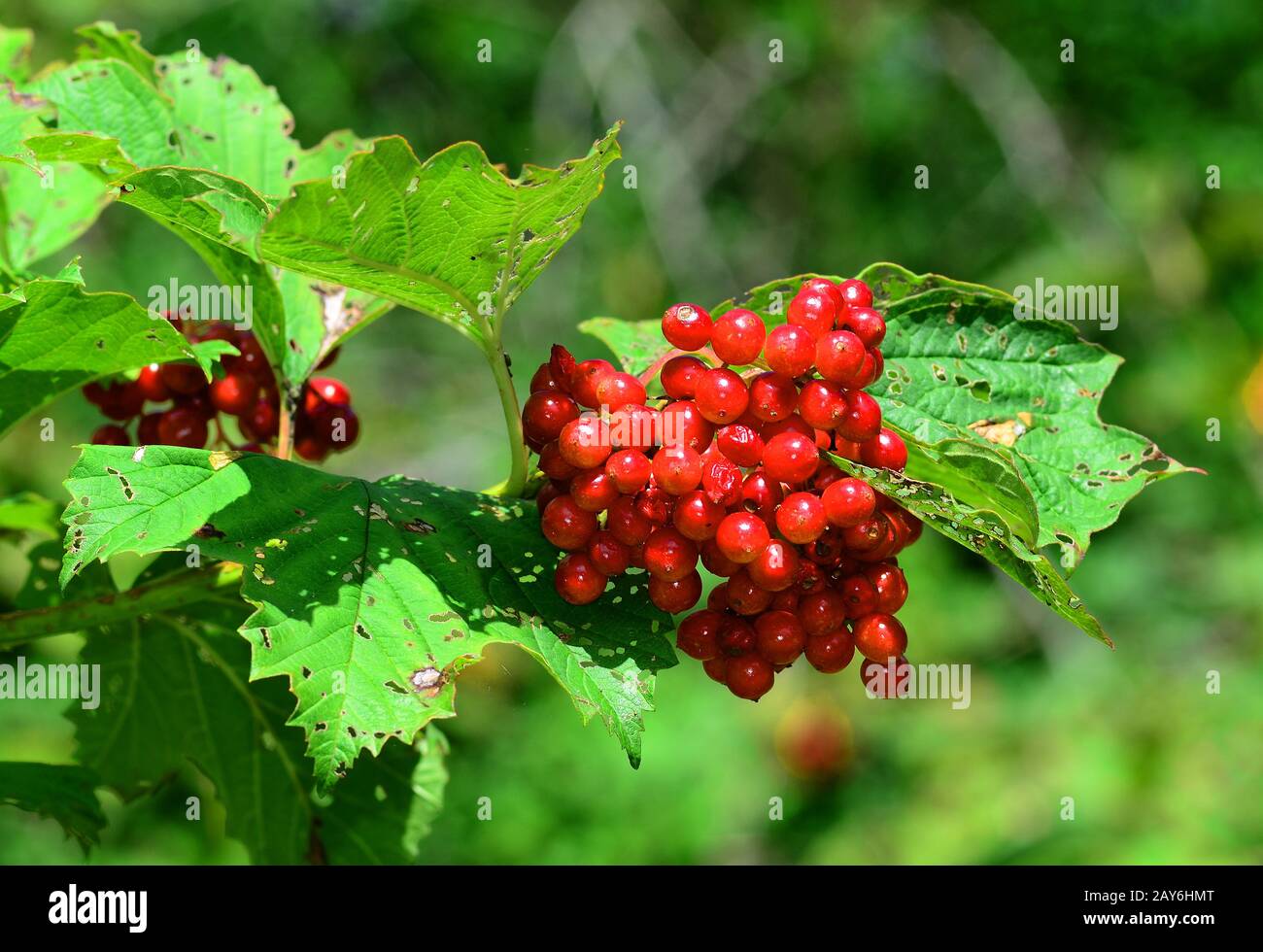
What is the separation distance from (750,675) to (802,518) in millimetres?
213

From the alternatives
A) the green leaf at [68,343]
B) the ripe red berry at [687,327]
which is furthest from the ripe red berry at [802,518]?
the green leaf at [68,343]

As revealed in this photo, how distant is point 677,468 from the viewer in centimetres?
112

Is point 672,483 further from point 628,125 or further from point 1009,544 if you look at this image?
point 628,125

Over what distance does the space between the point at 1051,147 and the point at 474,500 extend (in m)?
5.53

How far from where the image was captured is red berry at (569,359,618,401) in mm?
1211

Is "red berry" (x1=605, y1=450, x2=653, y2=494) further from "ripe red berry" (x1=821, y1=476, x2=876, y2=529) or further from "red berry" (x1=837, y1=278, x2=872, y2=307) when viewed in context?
"red berry" (x1=837, y1=278, x2=872, y2=307)

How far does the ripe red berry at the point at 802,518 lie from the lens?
1115mm

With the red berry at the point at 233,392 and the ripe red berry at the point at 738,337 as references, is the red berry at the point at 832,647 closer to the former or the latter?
the ripe red berry at the point at 738,337

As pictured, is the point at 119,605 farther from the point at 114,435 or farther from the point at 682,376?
the point at 682,376

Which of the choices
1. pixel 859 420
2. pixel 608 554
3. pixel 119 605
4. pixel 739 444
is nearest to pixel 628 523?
pixel 608 554

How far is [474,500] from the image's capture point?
1.30 metres

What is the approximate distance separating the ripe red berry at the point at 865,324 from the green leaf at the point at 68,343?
25.7 inches

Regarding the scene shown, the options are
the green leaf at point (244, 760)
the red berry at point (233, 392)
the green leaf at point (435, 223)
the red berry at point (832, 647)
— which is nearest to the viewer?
the green leaf at point (435, 223)
